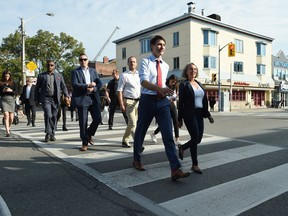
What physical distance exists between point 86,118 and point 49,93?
1434mm

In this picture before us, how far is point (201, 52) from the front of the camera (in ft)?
111

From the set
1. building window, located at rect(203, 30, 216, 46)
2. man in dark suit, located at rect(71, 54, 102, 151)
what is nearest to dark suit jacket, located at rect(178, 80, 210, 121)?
man in dark suit, located at rect(71, 54, 102, 151)

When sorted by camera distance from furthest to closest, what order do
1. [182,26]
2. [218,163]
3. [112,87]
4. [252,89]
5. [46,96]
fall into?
[252,89]
[182,26]
[112,87]
[46,96]
[218,163]

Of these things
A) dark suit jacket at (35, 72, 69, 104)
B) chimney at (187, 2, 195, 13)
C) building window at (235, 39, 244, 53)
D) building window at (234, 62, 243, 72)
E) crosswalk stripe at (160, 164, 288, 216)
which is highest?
chimney at (187, 2, 195, 13)

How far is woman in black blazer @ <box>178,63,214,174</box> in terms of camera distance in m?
4.43

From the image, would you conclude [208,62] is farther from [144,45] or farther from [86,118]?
[86,118]

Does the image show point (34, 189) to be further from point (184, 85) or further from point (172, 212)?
point (184, 85)

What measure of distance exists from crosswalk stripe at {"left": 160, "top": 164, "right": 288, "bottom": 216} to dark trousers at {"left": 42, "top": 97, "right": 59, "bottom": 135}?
436 cm

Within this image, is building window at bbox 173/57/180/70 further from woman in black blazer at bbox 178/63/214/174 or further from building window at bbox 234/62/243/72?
woman in black blazer at bbox 178/63/214/174

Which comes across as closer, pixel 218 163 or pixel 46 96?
pixel 218 163

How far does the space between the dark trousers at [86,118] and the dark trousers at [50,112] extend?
3.86 feet

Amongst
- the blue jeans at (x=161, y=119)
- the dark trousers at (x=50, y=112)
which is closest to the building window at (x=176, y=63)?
the dark trousers at (x=50, y=112)

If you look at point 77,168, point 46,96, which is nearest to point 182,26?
point 46,96

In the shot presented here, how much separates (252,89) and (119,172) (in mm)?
38779
